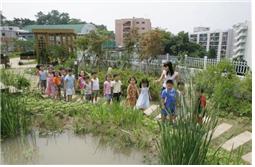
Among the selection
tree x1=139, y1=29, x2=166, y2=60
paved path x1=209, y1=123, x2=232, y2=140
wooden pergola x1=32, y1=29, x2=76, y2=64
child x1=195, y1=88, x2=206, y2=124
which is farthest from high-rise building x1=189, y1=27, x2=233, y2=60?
child x1=195, y1=88, x2=206, y2=124

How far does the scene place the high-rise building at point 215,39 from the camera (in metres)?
28.8

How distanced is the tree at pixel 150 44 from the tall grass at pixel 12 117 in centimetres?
858

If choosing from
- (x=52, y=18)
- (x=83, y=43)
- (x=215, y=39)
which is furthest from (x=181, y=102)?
(x=52, y=18)

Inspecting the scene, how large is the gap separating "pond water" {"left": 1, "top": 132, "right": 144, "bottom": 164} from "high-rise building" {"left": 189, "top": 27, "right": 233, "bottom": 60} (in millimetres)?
25718

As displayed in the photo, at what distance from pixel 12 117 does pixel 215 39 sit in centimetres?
3119

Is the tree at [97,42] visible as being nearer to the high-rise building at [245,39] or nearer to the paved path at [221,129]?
the high-rise building at [245,39]

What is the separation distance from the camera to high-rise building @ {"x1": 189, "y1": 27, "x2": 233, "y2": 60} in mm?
28797

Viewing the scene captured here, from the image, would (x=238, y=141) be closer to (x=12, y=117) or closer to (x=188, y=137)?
(x=188, y=137)

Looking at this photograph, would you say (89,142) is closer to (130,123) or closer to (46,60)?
(130,123)

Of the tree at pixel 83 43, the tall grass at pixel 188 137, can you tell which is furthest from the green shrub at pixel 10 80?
the tree at pixel 83 43

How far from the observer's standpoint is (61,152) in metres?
3.22

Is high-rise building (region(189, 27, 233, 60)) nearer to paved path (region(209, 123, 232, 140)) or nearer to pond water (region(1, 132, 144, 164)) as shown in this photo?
paved path (region(209, 123, 232, 140))

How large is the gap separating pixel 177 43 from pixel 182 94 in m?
16.2

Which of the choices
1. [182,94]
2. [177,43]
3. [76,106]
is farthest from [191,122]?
[177,43]
